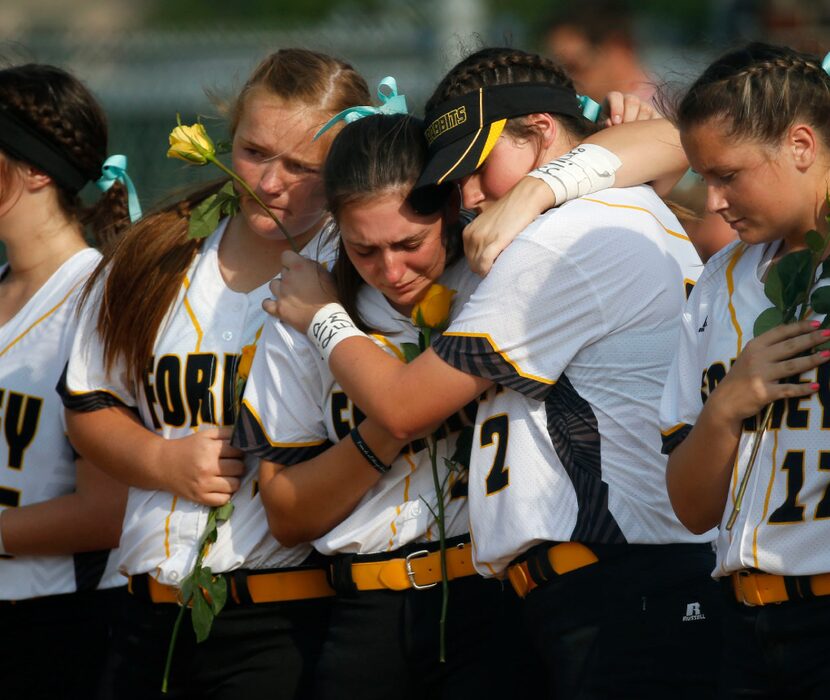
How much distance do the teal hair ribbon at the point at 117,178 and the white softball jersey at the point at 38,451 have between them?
41cm

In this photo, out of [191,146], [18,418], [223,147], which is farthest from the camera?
[18,418]

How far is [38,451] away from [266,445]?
0.96 metres

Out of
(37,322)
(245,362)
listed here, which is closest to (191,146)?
(245,362)

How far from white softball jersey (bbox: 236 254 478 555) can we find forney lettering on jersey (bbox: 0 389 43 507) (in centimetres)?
88

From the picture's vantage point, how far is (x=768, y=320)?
91.4 inches

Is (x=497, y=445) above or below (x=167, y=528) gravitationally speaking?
above

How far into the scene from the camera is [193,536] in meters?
3.14

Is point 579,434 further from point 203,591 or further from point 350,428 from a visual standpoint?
point 203,591

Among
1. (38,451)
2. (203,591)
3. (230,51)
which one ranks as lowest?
(203,591)

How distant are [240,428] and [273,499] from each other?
19 cm

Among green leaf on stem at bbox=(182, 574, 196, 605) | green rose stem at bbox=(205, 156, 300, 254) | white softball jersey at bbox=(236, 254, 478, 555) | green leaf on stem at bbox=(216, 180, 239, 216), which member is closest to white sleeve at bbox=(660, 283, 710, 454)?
white softball jersey at bbox=(236, 254, 478, 555)

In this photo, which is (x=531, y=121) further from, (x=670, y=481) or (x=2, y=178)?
(x=2, y=178)

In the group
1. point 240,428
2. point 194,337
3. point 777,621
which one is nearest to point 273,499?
point 240,428

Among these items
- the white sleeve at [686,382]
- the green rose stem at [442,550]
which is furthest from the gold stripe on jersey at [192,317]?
the white sleeve at [686,382]
